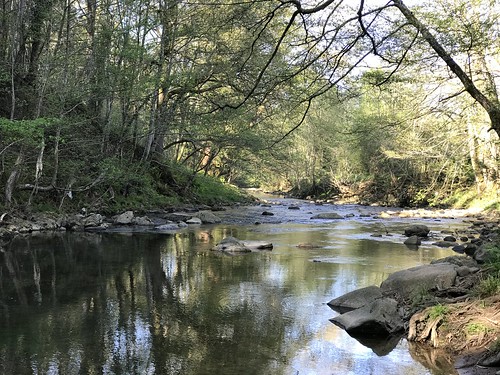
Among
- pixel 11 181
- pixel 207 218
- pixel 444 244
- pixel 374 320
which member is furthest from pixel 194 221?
pixel 374 320

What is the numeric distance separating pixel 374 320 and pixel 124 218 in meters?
12.1

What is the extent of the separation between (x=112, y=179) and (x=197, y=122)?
4.79 metres

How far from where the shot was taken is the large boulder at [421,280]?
657 centimetres

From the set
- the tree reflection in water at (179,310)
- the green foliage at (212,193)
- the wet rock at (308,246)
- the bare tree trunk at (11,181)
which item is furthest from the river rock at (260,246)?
the green foliage at (212,193)

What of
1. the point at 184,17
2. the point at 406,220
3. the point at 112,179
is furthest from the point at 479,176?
the point at 112,179

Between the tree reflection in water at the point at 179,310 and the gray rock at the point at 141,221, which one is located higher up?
the gray rock at the point at 141,221

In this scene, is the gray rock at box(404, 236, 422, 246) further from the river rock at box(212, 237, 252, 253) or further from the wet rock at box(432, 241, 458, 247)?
the river rock at box(212, 237, 252, 253)

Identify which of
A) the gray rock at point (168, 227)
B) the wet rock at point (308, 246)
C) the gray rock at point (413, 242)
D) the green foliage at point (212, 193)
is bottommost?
the wet rock at point (308, 246)

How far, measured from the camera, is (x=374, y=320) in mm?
5676

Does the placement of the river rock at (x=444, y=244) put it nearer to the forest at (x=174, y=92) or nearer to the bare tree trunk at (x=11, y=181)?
the forest at (x=174, y=92)

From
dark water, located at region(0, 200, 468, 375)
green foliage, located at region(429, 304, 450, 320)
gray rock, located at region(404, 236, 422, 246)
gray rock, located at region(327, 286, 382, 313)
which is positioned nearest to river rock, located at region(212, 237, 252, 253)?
dark water, located at region(0, 200, 468, 375)

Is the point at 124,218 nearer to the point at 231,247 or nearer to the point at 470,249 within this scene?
the point at 231,247

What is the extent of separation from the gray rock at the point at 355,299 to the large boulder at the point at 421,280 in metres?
0.24

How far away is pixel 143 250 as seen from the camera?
1134 cm
